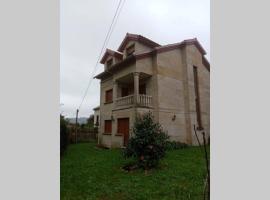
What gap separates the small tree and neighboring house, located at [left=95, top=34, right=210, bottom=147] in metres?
4.67

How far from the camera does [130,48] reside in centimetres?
1511

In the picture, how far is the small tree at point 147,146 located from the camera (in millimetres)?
6723

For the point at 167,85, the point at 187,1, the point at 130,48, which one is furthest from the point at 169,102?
the point at 187,1

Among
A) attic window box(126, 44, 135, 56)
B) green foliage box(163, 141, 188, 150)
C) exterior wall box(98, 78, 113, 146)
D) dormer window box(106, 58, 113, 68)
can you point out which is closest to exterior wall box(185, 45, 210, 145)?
green foliage box(163, 141, 188, 150)

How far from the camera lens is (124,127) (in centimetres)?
1334

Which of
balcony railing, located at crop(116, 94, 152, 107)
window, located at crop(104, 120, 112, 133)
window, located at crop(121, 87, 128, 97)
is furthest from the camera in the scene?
window, located at crop(104, 120, 112, 133)

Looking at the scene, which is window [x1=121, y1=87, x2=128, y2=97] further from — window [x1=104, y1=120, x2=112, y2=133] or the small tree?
the small tree

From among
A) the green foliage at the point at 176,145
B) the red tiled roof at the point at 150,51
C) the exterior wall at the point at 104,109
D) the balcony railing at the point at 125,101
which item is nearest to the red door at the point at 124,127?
the balcony railing at the point at 125,101

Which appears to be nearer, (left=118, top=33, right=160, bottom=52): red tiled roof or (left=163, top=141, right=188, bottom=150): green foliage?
(left=163, top=141, right=188, bottom=150): green foliage

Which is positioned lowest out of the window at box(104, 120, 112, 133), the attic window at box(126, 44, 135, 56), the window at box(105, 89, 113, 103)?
the window at box(104, 120, 112, 133)

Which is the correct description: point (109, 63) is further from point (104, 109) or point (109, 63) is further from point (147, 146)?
point (147, 146)

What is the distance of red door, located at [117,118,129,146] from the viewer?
517 inches

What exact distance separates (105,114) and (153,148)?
10103 mm

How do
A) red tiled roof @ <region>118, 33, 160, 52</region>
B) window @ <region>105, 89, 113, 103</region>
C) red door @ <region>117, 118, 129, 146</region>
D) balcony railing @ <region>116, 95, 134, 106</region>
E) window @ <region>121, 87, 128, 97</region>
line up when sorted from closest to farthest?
balcony railing @ <region>116, 95, 134, 106</region> < red door @ <region>117, 118, 129, 146</region> < red tiled roof @ <region>118, 33, 160, 52</region> < window @ <region>121, 87, 128, 97</region> < window @ <region>105, 89, 113, 103</region>
